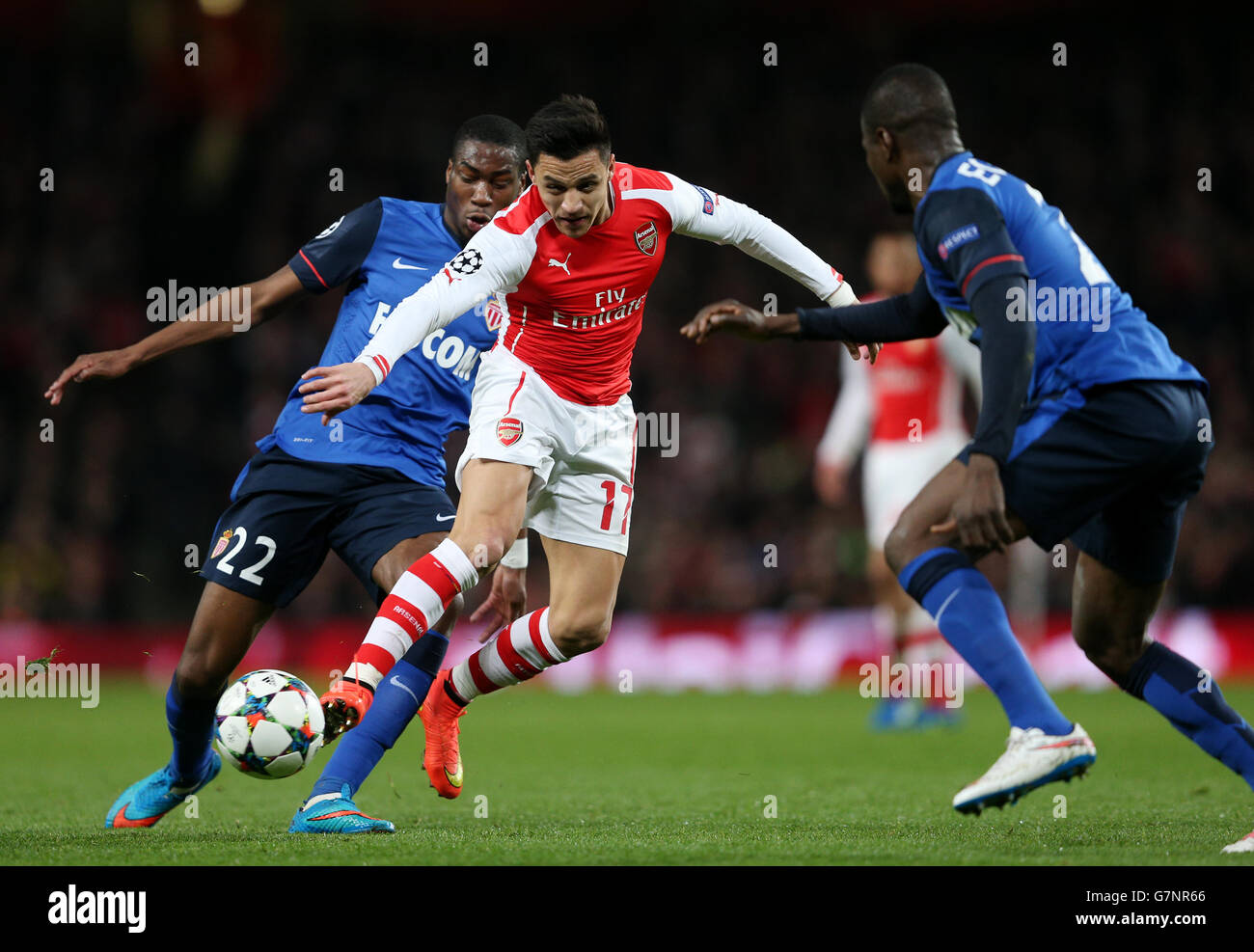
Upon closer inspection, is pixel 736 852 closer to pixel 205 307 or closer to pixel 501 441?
pixel 501 441

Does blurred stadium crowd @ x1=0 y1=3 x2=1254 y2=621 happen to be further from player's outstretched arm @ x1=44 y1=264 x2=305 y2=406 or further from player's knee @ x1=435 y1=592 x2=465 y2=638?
player's knee @ x1=435 y1=592 x2=465 y2=638

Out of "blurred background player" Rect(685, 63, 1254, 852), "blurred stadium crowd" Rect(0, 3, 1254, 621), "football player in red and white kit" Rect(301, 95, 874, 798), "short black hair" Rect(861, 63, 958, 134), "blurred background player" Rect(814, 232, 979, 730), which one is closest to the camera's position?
"blurred background player" Rect(685, 63, 1254, 852)

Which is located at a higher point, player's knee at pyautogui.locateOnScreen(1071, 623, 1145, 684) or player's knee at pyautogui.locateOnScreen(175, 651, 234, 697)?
player's knee at pyautogui.locateOnScreen(1071, 623, 1145, 684)

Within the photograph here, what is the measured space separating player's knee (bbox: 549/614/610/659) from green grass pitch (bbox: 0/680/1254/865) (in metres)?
0.60

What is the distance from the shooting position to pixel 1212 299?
15648 mm

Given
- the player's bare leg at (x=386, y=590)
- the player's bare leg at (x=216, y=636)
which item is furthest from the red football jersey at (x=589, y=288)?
the player's bare leg at (x=216, y=636)

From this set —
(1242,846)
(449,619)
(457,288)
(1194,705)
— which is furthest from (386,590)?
(1242,846)

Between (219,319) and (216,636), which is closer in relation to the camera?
(216,636)

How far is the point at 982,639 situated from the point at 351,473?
229cm

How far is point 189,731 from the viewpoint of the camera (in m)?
A: 5.06

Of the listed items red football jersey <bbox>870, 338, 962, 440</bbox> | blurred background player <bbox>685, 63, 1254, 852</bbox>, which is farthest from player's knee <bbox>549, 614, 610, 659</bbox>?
red football jersey <bbox>870, 338, 962, 440</bbox>

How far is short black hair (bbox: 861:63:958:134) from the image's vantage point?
416 cm

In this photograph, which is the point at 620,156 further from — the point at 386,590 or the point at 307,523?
the point at 386,590

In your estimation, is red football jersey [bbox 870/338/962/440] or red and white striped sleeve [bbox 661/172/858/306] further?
red football jersey [bbox 870/338/962/440]
